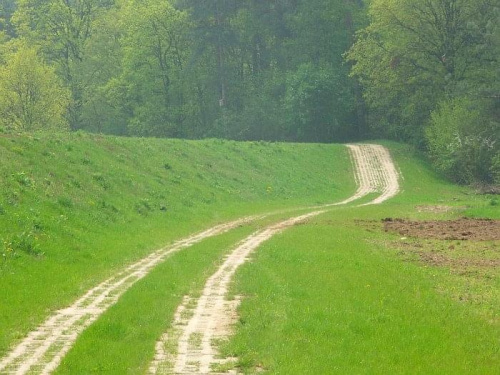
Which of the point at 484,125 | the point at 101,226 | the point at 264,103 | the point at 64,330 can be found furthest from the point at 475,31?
the point at 64,330

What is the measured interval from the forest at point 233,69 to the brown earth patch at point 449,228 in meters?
28.3

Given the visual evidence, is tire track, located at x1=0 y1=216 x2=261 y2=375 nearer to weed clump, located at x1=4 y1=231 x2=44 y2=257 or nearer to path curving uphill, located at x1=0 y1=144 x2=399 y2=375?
path curving uphill, located at x1=0 y1=144 x2=399 y2=375

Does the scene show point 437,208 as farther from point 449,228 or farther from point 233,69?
point 233,69

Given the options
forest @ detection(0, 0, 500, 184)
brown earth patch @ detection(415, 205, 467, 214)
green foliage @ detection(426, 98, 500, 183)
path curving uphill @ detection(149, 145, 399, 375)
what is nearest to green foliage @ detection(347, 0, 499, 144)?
forest @ detection(0, 0, 500, 184)

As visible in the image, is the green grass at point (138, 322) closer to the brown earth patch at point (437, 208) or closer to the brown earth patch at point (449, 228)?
the brown earth patch at point (449, 228)

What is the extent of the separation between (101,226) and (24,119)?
1654 inches

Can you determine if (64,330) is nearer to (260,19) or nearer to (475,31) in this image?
(475,31)

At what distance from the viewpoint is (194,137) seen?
81.8 metres

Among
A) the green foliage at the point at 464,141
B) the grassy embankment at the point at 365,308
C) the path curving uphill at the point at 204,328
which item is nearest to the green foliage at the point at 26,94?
the green foliage at the point at 464,141

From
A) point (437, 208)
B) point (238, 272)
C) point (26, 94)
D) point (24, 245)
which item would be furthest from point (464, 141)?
point (24, 245)

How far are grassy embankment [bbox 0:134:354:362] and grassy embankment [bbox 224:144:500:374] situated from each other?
2.00 meters

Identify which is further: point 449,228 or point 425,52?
point 425,52

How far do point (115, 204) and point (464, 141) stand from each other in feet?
108

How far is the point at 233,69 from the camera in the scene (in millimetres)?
83188
